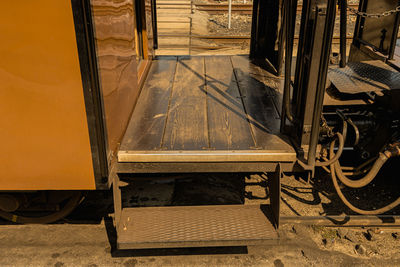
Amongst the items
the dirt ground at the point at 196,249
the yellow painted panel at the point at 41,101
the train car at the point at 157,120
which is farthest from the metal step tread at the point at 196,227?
the yellow painted panel at the point at 41,101

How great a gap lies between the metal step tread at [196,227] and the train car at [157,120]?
0.01 meters

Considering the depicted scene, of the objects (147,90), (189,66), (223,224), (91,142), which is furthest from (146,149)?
(189,66)

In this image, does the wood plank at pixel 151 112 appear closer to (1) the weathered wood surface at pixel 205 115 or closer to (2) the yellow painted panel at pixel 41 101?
(1) the weathered wood surface at pixel 205 115

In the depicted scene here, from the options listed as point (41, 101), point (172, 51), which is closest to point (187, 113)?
point (41, 101)

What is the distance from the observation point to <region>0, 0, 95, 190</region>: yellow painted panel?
251 centimetres

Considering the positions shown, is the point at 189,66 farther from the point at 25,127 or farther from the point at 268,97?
the point at 25,127

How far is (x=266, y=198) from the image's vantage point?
171 inches

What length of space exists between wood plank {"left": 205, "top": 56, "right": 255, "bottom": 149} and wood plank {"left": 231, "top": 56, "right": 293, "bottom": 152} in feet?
0.23

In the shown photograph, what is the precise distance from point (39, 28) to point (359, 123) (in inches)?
114

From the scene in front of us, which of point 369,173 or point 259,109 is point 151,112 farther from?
point 369,173

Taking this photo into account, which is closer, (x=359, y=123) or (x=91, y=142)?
(x=91, y=142)

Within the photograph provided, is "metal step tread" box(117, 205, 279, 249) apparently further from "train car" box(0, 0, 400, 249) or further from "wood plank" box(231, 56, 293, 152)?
"wood plank" box(231, 56, 293, 152)

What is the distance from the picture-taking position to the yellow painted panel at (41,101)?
2.51 metres

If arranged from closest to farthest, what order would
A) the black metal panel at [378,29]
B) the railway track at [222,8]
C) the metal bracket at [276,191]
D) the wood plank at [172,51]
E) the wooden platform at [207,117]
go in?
the metal bracket at [276,191]
the wooden platform at [207,117]
the black metal panel at [378,29]
the wood plank at [172,51]
the railway track at [222,8]
